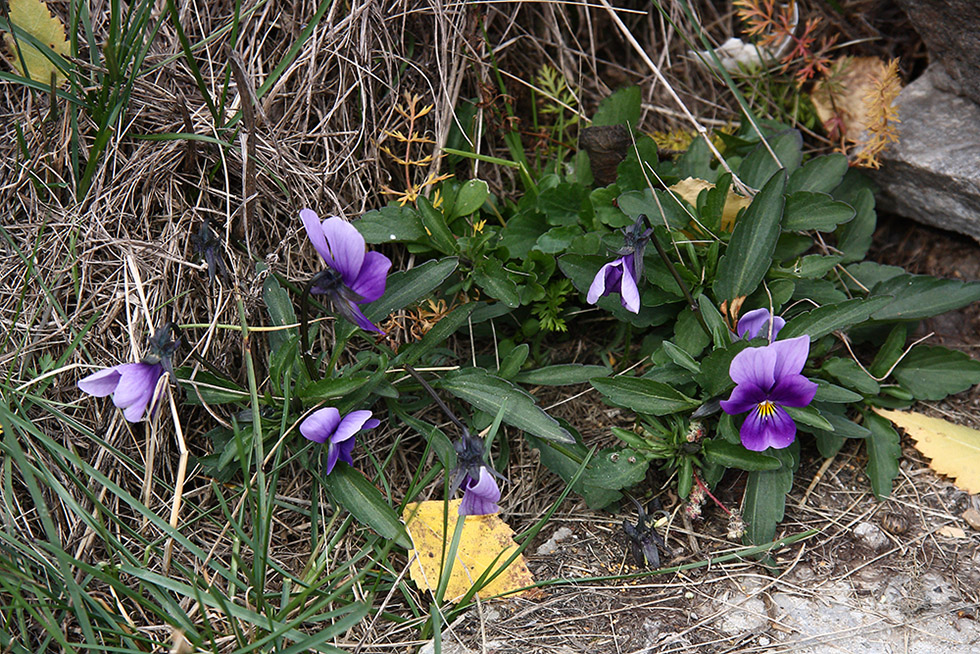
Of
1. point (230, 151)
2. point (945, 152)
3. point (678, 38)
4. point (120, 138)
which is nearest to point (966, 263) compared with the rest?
point (945, 152)

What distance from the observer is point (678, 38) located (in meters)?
2.71

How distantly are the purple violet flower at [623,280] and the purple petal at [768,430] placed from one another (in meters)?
0.36

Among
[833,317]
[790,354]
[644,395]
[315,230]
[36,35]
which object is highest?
[36,35]

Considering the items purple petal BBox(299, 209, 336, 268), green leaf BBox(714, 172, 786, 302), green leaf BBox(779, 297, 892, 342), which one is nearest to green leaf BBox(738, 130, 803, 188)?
green leaf BBox(714, 172, 786, 302)

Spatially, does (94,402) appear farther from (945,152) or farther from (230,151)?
(945,152)

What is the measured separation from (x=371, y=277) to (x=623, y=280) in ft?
1.89

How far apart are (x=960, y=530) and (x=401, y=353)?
1.42 meters

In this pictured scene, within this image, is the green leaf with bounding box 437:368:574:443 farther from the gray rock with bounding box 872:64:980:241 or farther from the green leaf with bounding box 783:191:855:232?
the gray rock with bounding box 872:64:980:241

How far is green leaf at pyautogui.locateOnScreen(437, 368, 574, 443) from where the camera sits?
73.2 inches

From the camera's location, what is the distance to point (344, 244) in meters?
1.58

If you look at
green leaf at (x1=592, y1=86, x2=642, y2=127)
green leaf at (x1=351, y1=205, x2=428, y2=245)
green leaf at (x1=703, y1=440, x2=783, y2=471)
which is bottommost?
green leaf at (x1=703, y1=440, x2=783, y2=471)

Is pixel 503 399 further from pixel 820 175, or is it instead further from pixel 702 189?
pixel 820 175

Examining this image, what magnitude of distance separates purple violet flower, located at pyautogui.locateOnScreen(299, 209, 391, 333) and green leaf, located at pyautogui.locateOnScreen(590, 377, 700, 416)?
23.9 inches

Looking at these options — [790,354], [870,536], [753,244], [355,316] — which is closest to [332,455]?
[355,316]
